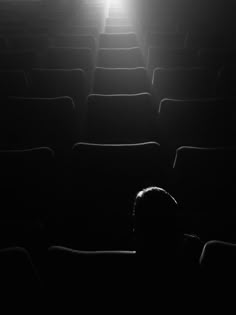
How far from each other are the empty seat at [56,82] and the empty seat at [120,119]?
0.51 m

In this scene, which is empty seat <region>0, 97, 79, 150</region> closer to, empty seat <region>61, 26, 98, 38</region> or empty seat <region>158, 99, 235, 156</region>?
empty seat <region>158, 99, 235, 156</region>

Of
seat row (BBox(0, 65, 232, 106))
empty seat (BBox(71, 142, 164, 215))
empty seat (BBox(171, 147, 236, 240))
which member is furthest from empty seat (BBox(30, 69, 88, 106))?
empty seat (BBox(171, 147, 236, 240))

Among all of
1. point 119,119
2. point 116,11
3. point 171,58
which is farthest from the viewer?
point 116,11

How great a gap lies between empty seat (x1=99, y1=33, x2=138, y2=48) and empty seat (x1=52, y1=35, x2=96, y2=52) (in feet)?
0.43

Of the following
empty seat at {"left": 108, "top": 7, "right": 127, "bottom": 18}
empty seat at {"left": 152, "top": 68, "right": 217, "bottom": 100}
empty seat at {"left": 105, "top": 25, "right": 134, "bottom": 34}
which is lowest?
empty seat at {"left": 152, "top": 68, "right": 217, "bottom": 100}

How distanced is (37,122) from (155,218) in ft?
4.74

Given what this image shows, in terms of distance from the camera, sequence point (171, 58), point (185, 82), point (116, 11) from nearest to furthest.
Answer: point (185, 82)
point (171, 58)
point (116, 11)

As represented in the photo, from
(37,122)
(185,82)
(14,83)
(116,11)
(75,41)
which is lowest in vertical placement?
(37,122)

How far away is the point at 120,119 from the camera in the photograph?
7.54 feet

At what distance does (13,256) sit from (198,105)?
1533mm

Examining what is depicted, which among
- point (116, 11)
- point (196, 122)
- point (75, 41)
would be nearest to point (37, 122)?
point (196, 122)

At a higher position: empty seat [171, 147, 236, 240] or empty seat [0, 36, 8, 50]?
empty seat [0, 36, 8, 50]

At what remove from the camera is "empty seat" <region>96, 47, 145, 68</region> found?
129 inches

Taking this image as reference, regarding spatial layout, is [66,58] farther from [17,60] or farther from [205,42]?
[205,42]
